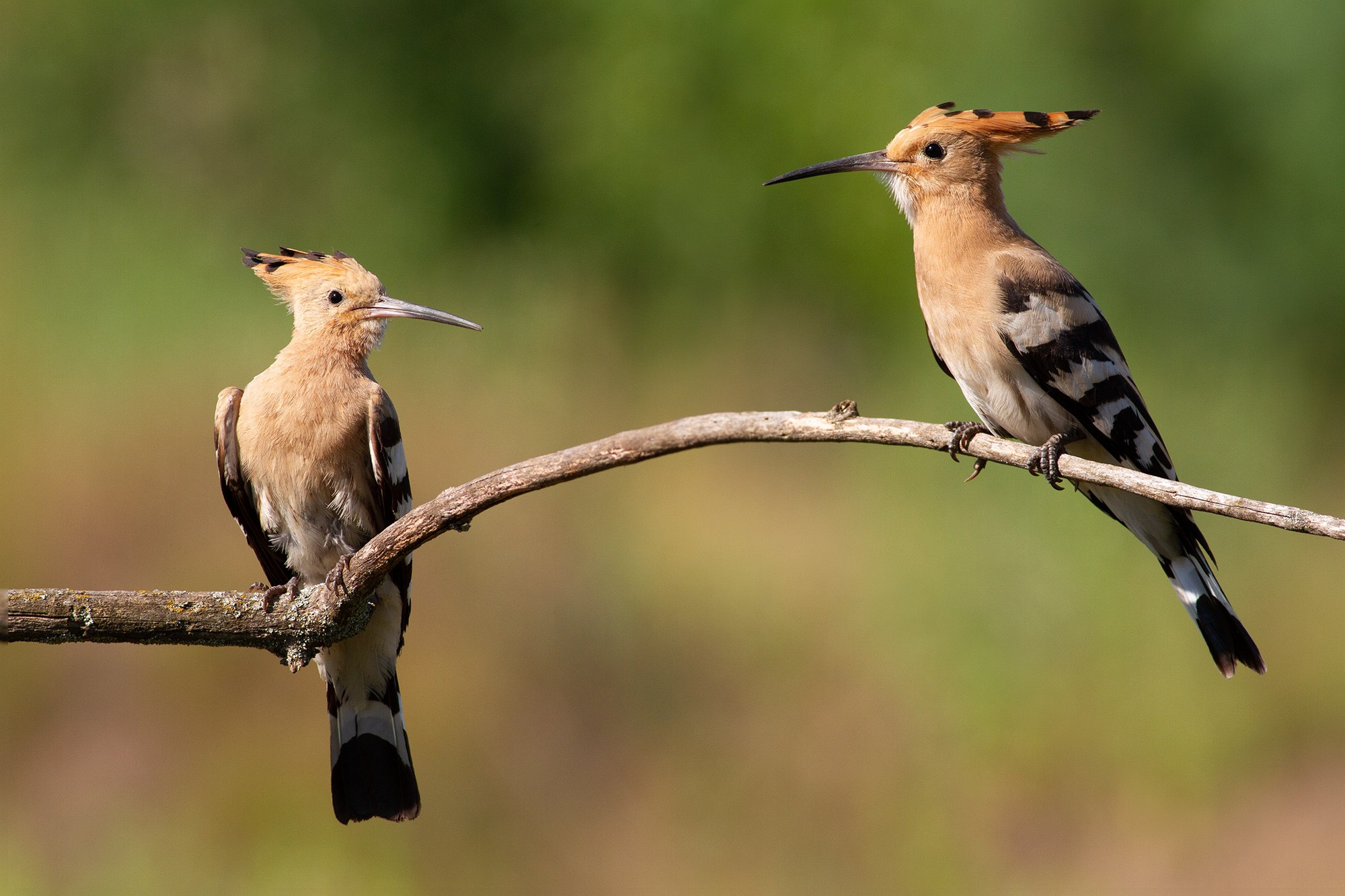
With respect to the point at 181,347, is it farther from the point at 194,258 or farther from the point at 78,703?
the point at 78,703

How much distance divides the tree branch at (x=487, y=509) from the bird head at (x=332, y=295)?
2.09 ft

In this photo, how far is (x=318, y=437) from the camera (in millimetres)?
2541

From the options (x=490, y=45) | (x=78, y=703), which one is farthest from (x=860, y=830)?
(x=490, y=45)

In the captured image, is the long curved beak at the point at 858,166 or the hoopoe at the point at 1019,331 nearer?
the hoopoe at the point at 1019,331

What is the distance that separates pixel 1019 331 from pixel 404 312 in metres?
1.27

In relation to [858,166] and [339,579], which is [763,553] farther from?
[339,579]

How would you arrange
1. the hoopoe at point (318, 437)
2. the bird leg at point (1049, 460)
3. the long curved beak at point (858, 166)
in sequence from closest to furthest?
1. the bird leg at point (1049, 460)
2. the hoopoe at point (318, 437)
3. the long curved beak at point (858, 166)

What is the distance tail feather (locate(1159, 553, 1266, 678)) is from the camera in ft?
9.25

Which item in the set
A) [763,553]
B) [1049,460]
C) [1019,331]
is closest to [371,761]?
[1049,460]

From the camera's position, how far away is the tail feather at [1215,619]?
2.82 meters

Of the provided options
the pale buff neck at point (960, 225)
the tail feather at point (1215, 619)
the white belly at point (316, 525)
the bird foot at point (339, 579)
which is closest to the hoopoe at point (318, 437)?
the white belly at point (316, 525)

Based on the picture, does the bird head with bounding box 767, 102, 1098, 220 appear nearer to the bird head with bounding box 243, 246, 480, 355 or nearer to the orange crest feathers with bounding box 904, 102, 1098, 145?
the orange crest feathers with bounding box 904, 102, 1098, 145

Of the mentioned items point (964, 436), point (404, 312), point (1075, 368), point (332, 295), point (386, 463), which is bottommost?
point (964, 436)

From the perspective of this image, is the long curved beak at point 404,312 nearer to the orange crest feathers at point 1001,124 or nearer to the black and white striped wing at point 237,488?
the black and white striped wing at point 237,488
